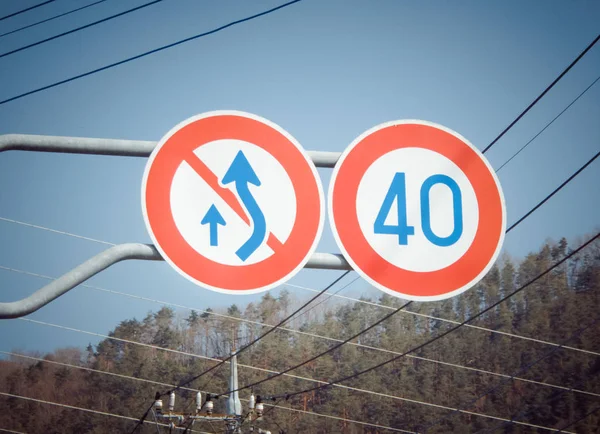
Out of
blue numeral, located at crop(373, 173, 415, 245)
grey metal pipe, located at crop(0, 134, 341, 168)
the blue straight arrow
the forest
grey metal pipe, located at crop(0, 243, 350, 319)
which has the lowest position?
grey metal pipe, located at crop(0, 243, 350, 319)

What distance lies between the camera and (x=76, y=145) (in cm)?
275

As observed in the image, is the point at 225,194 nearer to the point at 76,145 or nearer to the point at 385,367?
the point at 76,145

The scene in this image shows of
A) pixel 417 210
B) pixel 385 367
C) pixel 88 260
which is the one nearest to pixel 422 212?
pixel 417 210

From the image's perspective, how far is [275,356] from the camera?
47.8 metres

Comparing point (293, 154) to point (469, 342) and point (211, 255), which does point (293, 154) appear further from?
point (469, 342)

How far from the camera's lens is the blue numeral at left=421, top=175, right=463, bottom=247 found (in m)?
2.86

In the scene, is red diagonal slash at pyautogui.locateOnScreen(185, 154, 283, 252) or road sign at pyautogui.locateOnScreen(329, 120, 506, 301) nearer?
red diagonal slash at pyautogui.locateOnScreen(185, 154, 283, 252)

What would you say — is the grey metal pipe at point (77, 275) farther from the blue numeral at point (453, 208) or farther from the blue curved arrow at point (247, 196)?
the blue numeral at point (453, 208)

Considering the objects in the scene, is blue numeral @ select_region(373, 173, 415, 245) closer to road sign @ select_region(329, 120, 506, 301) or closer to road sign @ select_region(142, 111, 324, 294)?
road sign @ select_region(329, 120, 506, 301)

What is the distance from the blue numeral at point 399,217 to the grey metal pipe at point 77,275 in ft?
2.70

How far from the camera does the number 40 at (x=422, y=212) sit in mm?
2822

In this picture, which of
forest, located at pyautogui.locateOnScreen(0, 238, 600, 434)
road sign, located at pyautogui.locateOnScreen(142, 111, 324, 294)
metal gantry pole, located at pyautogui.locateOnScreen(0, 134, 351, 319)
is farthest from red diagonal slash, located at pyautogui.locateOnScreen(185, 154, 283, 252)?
forest, located at pyautogui.locateOnScreen(0, 238, 600, 434)

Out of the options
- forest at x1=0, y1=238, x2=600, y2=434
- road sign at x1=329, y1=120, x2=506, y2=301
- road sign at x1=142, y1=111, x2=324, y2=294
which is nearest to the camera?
road sign at x1=142, y1=111, x2=324, y2=294

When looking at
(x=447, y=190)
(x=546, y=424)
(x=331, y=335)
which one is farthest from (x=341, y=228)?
(x=546, y=424)
